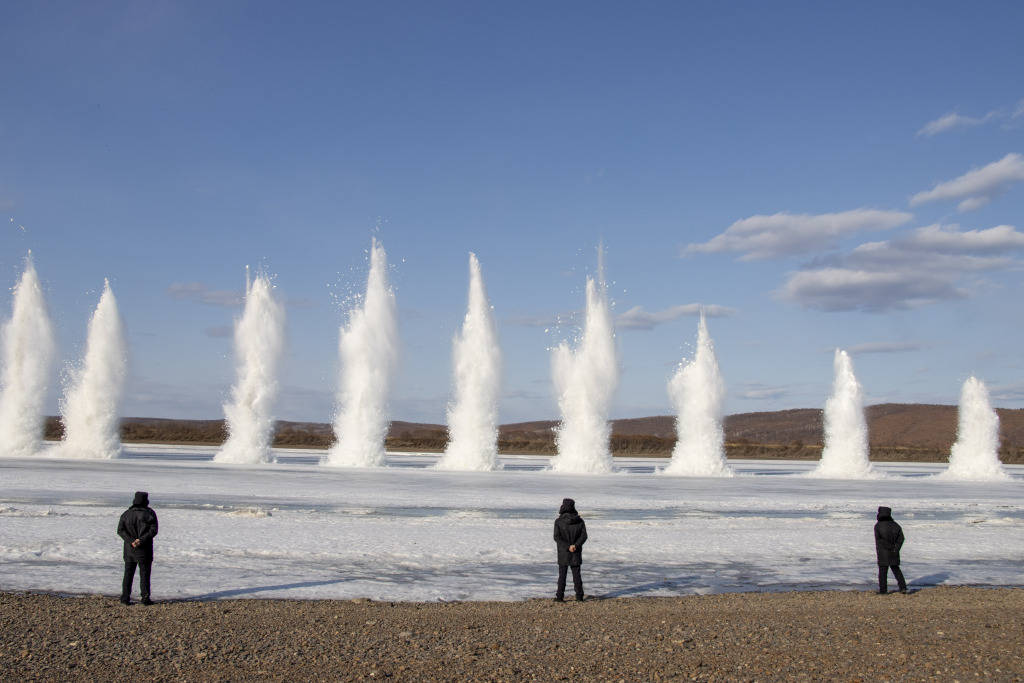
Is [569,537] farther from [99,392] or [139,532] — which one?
[99,392]

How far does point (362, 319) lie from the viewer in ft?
127

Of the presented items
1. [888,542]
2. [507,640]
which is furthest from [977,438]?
[507,640]

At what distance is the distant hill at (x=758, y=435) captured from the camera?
78.1 meters

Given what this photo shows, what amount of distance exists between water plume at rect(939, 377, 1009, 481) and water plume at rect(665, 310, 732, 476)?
1255 centimetres

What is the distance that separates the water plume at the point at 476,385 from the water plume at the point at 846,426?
54.2 ft

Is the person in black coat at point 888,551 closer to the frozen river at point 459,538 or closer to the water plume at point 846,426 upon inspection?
the frozen river at point 459,538

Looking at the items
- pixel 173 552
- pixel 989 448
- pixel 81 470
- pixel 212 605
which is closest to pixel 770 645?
pixel 212 605

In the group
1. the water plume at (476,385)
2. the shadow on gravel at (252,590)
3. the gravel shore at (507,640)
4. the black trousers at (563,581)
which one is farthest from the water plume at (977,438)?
the shadow on gravel at (252,590)

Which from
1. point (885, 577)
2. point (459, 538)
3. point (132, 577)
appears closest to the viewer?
point (132, 577)

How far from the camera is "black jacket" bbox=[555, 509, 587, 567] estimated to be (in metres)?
10.3

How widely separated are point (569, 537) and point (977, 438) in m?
39.8

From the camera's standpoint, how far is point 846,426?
136 ft

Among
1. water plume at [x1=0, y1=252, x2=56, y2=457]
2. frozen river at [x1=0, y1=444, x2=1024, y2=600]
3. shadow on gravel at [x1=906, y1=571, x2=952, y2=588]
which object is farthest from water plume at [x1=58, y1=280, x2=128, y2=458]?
shadow on gravel at [x1=906, y1=571, x2=952, y2=588]

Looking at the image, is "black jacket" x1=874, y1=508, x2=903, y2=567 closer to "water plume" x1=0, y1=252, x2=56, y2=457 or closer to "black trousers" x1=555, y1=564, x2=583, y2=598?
"black trousers" x1=555, y1=564, x2=583, y2=598
